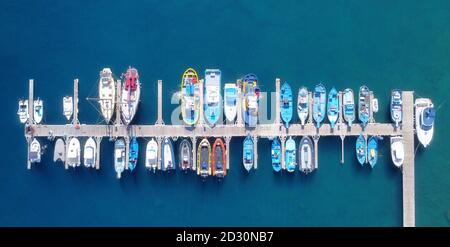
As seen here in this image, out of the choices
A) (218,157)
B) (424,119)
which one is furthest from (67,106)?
(424,119)

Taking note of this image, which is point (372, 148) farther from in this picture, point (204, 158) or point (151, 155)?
point (151, 155)

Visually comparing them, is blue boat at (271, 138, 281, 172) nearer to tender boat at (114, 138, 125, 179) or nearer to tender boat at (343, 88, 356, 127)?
tender boat at (343, 88, 356, 127)

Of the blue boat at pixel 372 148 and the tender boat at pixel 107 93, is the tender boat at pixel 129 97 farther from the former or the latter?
the blue boat at pixel 372 148

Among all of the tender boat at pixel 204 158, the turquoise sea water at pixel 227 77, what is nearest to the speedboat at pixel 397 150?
the turquoise sea water at pixel 227 77

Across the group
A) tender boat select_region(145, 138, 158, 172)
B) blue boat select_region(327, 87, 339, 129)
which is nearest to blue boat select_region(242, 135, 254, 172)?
blue boat select_region(327, 87, 339, 129)

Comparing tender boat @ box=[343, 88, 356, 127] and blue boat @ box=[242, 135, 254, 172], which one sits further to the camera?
tender boat @ box=[343, 88, 356, 127]

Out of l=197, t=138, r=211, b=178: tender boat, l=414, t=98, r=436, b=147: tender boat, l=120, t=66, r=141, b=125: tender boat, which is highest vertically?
l=120, t=66, r=141, b=125: tender boat
